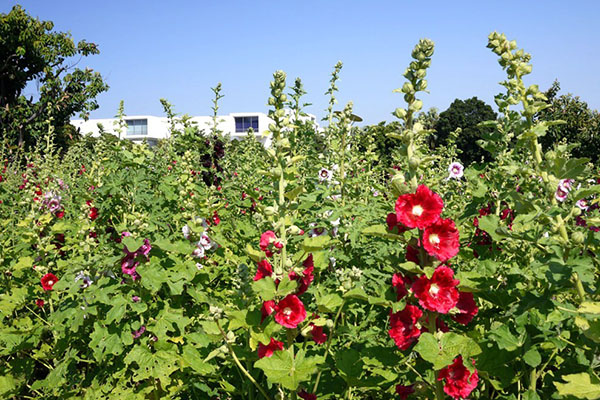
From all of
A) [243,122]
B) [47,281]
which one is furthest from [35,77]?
[243,122]

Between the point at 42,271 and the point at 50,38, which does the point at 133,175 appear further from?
the point at 50,38

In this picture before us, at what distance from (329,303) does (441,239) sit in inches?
23.0

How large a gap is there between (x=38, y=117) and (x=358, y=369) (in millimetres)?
20064

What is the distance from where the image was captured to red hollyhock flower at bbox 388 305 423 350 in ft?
5.65

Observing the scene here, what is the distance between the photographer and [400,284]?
178 centimetres

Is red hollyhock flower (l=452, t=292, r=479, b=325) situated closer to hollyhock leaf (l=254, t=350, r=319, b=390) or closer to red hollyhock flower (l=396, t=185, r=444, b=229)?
red hollyhock flower (l=396, t=185, r=444, b=229)

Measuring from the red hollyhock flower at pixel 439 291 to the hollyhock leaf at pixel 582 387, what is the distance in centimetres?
41

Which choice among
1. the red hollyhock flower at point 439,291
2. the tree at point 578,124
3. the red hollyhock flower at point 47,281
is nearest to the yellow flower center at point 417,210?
the red hollyhock flower at point 439,291

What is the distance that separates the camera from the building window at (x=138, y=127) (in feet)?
238

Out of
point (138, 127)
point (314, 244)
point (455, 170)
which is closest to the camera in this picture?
point (314, 244)

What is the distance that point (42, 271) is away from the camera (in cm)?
341

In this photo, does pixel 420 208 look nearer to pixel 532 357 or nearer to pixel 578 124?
pixel 532 357

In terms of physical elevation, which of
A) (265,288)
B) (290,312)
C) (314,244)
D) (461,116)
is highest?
(461,116)

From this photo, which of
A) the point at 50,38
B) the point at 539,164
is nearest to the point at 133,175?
the point at 539,164
